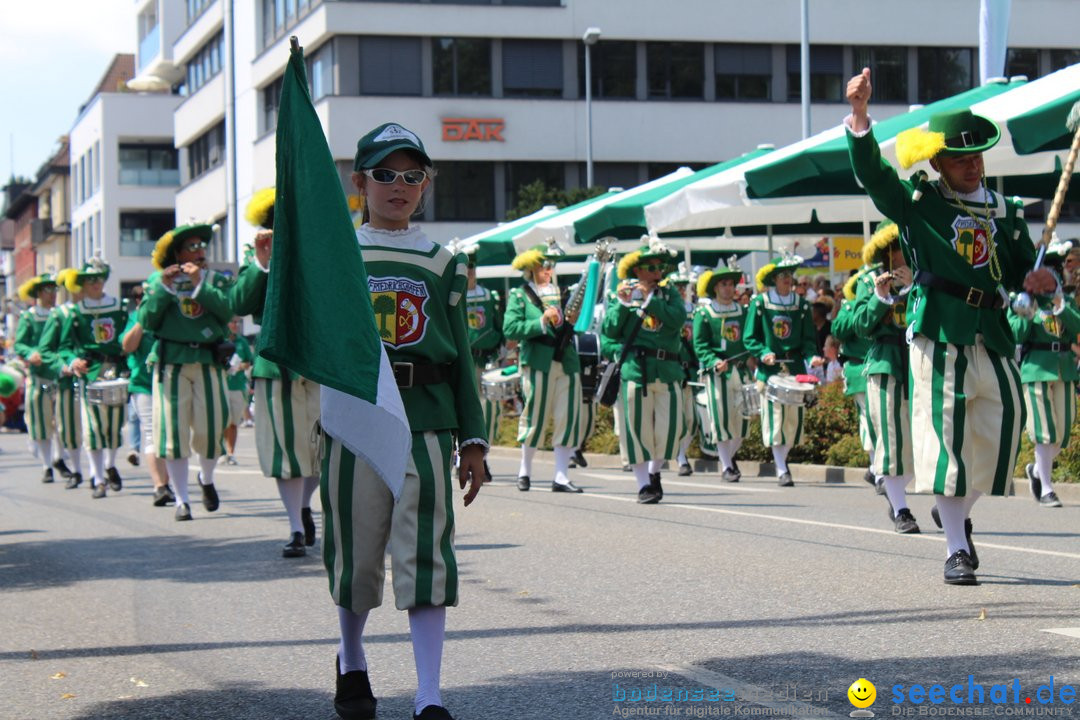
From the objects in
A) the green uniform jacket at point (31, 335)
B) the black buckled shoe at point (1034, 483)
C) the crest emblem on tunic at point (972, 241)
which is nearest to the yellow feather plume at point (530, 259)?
the black buckled shoe at point (1034, 483)

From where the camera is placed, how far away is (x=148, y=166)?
7462cm

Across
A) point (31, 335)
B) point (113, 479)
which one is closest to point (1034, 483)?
point (113, 479)

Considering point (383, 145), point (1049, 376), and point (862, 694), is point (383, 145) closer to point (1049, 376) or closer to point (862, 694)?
point (862, 694)

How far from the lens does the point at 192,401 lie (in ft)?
41.0

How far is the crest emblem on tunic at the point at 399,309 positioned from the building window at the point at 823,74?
43.6 metres

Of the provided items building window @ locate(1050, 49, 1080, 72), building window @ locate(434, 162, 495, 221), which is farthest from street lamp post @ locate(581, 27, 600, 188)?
building window @ locate(1050, 49, 1080, 72)

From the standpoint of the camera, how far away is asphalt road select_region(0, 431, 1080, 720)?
5910 mm

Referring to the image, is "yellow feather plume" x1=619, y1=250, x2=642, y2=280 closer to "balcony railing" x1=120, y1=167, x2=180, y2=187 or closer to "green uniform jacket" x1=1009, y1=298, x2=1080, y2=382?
"green uniform jacket" x1=1009, y1=298, x2=1080, y2=382

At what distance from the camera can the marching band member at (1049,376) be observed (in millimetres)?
13273

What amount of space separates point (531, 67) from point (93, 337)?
3163 centimetres

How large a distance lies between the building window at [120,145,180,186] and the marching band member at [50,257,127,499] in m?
59.2

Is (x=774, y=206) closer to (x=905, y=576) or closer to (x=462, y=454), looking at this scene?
(x=905, y=576)

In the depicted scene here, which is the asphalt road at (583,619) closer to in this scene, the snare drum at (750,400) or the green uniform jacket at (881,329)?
the green uniform jacket at (881,329)

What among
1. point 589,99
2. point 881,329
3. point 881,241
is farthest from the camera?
point 589,99
